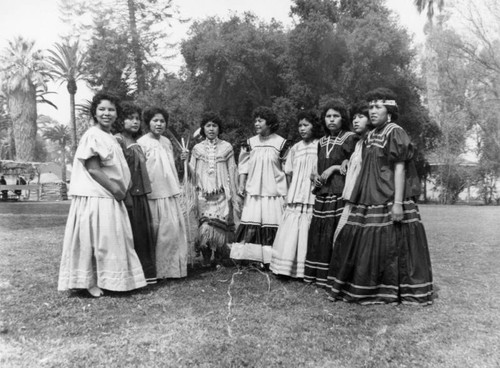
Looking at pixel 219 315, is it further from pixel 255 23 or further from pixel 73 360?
pixel 255 23

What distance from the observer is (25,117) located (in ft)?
41.6

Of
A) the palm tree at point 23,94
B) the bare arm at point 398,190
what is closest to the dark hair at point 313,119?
the bare arm at point 398,190

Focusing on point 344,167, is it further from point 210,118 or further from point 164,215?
point 164,215

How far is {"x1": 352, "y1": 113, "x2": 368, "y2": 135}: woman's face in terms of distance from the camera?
15.4ft

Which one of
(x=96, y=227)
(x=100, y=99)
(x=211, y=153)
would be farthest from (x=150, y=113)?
(x=96, y=227)

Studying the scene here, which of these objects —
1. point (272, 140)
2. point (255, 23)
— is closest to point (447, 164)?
point (255, 23)

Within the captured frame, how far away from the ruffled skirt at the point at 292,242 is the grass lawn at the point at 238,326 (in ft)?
0.53

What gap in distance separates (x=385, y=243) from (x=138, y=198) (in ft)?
8.92

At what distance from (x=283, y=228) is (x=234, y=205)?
3.14 feet

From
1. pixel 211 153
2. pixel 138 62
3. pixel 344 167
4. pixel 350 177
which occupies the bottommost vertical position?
pixel 350 177

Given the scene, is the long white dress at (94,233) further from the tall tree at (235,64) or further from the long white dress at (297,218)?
the tall tree at (235,64)

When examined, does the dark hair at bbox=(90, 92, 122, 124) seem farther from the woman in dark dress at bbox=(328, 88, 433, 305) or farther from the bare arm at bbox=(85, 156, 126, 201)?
the woman in dark dress at bbox=(328, 88, 433, 305)

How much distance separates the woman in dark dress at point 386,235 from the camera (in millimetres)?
4211

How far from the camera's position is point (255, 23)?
22031 millimetres
